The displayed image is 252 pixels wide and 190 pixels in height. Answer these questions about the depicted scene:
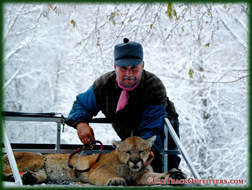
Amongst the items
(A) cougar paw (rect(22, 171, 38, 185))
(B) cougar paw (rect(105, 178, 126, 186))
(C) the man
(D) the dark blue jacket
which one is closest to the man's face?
(C) the man

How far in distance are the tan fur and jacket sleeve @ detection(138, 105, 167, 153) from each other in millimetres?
165

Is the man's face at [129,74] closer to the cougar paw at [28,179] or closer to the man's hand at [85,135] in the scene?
the man's hand at [85,135]

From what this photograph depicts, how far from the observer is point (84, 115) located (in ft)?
10.8

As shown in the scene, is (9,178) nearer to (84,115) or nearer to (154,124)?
(84,115)

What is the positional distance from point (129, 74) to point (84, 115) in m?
0.75

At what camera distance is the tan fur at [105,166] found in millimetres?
2547

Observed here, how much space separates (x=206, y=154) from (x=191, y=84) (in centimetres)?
264

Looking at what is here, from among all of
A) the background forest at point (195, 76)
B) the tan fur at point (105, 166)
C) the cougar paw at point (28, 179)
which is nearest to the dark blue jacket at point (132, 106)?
the tan fur at point (105, 166)

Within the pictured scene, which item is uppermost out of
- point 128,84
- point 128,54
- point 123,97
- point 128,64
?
point 128,54

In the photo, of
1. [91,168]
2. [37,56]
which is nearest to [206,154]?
[91,168]

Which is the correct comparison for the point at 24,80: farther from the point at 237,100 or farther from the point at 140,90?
the point at 140,90

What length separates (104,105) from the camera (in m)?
3.38

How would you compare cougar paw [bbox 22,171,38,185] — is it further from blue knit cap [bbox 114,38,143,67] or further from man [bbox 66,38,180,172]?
blue knit cap [bbox 114,38,143,67]

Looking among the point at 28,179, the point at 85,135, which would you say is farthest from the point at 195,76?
the point at 28,179
